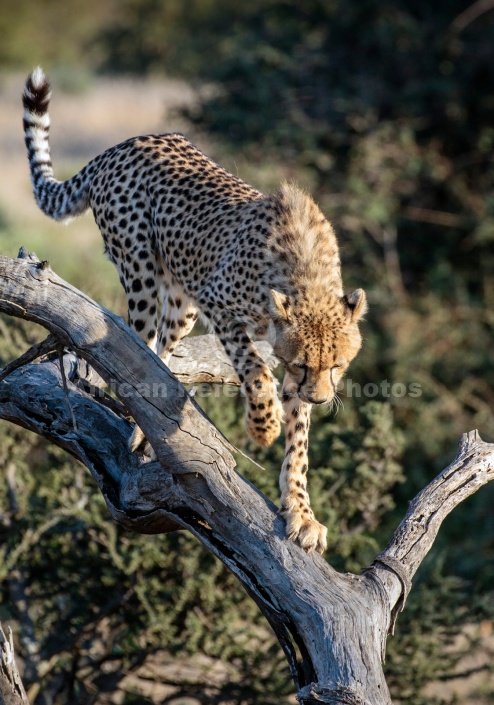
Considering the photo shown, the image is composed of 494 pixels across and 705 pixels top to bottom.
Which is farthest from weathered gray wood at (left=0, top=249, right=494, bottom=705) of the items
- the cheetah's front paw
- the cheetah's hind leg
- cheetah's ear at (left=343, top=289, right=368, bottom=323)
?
the cheetah's hind leg

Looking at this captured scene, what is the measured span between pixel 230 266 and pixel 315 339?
71cm

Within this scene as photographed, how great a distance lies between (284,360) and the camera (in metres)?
4.25

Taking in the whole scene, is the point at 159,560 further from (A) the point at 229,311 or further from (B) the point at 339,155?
(B) the point at 339,155

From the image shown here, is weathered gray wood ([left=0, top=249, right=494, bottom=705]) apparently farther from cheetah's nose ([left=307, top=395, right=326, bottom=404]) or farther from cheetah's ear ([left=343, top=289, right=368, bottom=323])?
cheetah's ear ([left=343, top=289, right=368, bottom=323])

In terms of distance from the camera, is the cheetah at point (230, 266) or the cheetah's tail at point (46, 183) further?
the cheetah's tail at point (46, 183)

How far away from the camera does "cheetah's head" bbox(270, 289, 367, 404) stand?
13.6 ft

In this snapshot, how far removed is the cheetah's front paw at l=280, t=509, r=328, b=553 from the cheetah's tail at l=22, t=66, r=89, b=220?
93.8 inches

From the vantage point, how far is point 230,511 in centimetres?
365

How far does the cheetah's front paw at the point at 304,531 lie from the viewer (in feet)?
12.2

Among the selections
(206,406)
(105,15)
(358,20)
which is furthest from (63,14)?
(206,406)

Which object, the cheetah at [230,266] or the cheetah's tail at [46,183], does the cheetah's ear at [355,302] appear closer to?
the cheetah at [230,266]

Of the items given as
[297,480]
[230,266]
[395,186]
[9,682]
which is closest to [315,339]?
[297,480]

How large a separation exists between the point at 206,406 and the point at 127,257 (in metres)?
1.54

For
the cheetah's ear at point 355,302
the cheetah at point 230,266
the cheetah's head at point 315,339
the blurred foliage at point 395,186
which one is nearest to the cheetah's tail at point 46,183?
the cheetah at point 230,266
